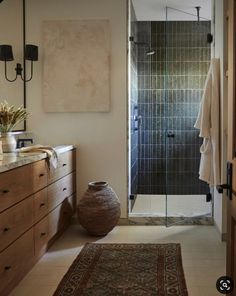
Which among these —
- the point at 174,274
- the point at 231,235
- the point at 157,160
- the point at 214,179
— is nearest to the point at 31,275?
the point at 174,274

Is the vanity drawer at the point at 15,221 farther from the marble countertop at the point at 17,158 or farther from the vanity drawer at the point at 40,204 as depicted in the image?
the marble countertop at the point at 17,158

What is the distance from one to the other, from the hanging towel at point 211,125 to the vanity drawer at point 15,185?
182cm

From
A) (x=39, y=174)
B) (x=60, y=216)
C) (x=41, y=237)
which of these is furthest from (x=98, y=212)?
(x=39, y=174)

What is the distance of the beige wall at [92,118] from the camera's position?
418 cm

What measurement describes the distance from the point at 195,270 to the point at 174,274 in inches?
7.5

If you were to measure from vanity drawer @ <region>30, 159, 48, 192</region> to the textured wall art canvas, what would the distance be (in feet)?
4.14

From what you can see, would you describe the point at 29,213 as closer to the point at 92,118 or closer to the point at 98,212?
the point at 98,212

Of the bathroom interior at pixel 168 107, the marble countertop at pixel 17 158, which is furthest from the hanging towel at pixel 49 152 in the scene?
the bathroom interior at pixel 168 107

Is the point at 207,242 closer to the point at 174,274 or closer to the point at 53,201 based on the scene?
the point at 174,274

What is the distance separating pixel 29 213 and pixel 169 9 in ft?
10.3

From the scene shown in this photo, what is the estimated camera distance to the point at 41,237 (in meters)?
3.03

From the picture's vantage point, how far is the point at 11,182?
2.35 m

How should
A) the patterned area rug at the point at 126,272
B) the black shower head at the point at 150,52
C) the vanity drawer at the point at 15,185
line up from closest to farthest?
the vanity drawer at the point at 15,185 → the patterned area rug at the point at 126,272 → the black shower head at the point at 150,52

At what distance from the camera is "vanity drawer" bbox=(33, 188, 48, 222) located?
2887mm
